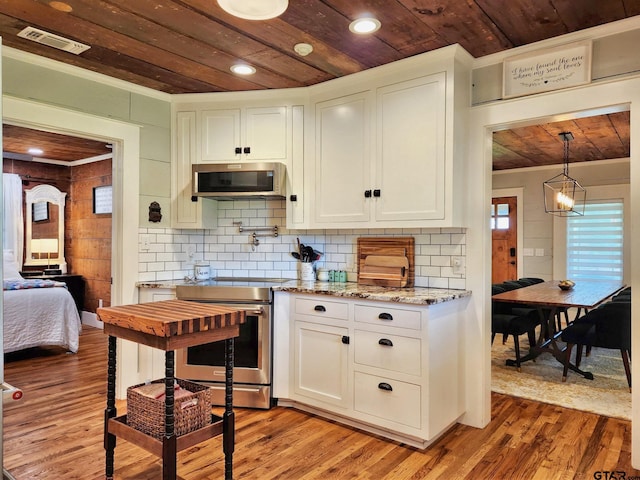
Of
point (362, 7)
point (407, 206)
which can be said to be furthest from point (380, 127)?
point (362, 7)

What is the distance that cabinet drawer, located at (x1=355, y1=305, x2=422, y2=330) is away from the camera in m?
2.60

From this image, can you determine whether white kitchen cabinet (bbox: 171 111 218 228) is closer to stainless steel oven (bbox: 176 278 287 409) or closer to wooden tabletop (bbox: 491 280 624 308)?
stainless steel oven (bbox: 176 278 287 409)

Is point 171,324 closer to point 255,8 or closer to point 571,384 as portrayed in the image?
point 255,8

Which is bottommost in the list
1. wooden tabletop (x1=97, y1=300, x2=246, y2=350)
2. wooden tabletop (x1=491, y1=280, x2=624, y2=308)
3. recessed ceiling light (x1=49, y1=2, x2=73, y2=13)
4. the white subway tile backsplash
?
wooden tabletop (x1=491, y1=280, x2=624, y2=308)

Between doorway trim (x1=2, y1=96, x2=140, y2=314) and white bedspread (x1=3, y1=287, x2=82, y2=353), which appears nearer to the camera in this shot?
doorway trim (x1=2, y1=96, x2=140, y2=314)

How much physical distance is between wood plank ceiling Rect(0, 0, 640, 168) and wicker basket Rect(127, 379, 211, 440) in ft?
6.12

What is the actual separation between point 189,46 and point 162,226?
1498mm

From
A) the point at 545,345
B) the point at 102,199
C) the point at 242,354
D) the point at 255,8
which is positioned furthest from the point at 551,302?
the point at 102,199

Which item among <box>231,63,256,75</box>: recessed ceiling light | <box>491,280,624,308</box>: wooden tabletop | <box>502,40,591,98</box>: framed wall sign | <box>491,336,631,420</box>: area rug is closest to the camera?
<box>502,40,591,98</box>: framed wall sign

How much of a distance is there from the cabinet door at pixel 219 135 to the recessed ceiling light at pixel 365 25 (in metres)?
1.40

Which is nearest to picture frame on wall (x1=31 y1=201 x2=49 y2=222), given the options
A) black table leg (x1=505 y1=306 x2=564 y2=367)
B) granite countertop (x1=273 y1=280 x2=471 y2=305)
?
granite countertop (x1=273 y1=280 x2=471 y2=305)

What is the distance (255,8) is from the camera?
2.20 meters

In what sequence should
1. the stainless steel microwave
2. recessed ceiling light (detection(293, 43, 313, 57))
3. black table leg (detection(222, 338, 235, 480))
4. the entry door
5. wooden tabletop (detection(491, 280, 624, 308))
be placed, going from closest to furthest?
black table leg (detection(222, 338, 235, 480)) → recessed ceiling light (detection(293, 43, 313, 57)) → the stainless steel microwave → wooden tabletop (detection(491, 280, 624, 308)) → the entry door

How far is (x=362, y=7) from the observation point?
7.46 ft
